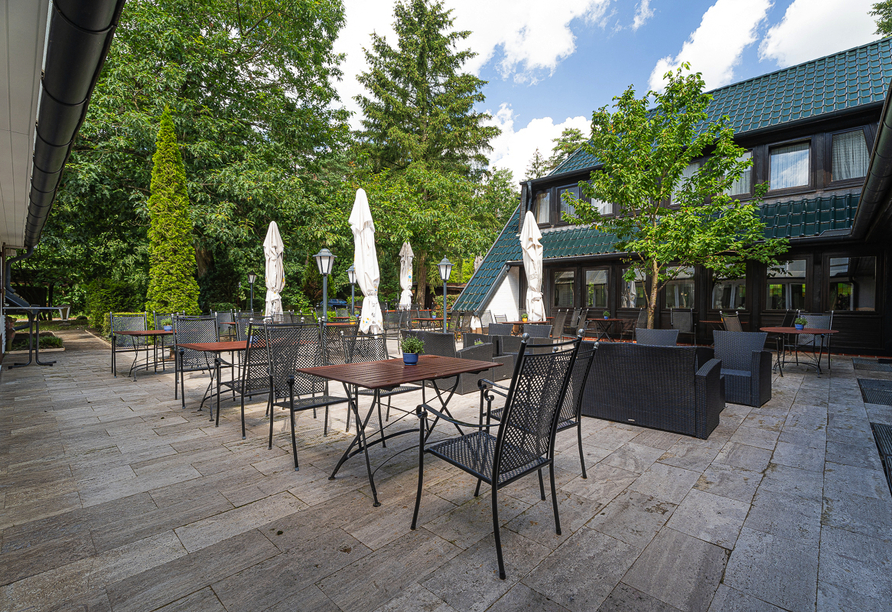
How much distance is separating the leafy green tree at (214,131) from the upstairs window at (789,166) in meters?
12.1

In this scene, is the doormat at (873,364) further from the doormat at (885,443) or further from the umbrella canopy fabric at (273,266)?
the umbrella canopy fabric at (273,266)

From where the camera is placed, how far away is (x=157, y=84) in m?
11.5

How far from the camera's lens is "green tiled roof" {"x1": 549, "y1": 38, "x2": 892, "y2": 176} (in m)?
8.86

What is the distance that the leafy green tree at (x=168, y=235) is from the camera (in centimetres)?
996

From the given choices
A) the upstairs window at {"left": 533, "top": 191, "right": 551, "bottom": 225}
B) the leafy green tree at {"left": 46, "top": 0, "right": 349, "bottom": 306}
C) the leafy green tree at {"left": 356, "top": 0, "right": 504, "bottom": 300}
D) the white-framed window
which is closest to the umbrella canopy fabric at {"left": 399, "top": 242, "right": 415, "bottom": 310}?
the leafy green tree at {"left": 46, "top": 0, "right": 349, "bottom": 306}

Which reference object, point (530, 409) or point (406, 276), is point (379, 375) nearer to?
point (530, 409)

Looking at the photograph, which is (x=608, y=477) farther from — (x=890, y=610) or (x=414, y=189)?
(x=414, y=189)

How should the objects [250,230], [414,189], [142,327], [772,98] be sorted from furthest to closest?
[414,189] → [250,230] → [772,98] → [142,327]

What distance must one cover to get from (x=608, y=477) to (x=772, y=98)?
39.7 feet

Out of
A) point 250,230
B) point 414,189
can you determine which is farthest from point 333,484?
point 414,189

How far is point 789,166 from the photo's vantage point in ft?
30.2

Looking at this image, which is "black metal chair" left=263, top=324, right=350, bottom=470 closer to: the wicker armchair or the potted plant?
the potted plant

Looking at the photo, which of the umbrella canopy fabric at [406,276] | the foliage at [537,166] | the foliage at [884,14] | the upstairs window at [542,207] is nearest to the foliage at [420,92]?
the umbrella canopy fabric at [406,276]

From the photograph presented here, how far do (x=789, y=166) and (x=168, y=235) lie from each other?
14.8 meters
